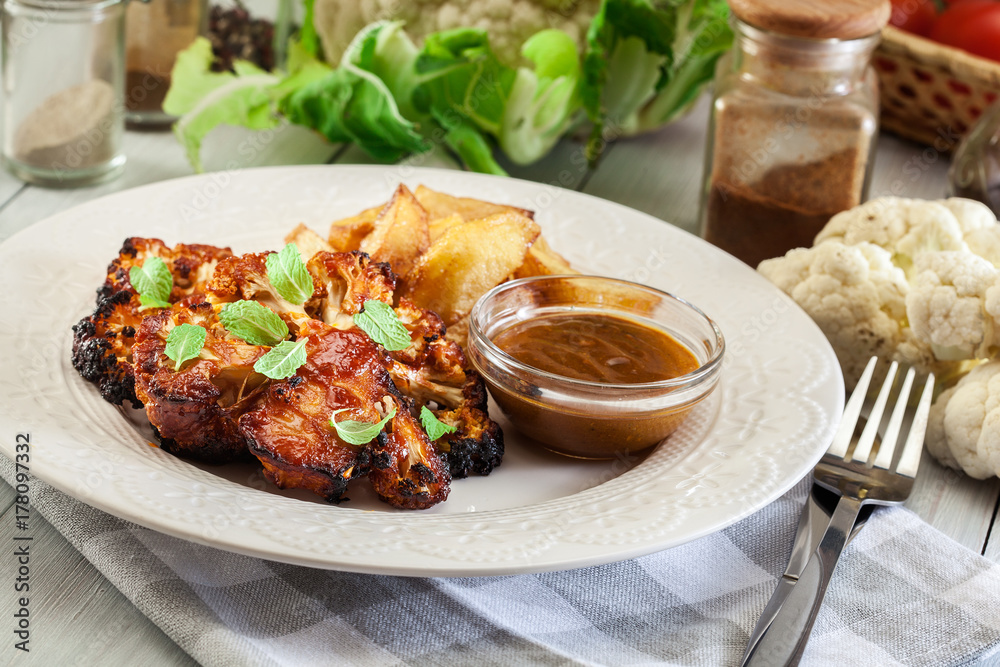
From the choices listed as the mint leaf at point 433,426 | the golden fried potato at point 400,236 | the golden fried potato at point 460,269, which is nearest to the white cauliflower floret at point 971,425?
the golden fried potato at point 460,269

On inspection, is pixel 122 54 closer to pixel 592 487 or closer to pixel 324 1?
pixel 324 1

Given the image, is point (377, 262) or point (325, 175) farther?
point (325, 175)

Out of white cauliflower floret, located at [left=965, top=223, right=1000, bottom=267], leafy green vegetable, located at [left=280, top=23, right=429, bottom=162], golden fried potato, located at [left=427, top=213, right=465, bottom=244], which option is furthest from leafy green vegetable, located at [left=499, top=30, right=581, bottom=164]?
white cauliflower floret, located at [left=965, top=223, right=1000, bottom=267]

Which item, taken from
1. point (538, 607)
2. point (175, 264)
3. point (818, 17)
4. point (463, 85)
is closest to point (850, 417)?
point (538, 607)

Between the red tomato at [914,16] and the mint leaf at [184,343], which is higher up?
the red tomato at [914,16]

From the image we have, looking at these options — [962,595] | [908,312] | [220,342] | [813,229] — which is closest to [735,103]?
[813,229]

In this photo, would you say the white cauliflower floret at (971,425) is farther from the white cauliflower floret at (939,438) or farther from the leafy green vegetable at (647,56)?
the leafy green vegetable at (647,56)

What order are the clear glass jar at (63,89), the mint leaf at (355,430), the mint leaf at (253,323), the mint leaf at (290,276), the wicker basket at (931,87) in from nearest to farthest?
the mint leaf at (355,430), the mint leaf at (253,323), the mint leaf at (290,276), the clear glass jar at (63,89), the wicker basket at (931,87)
